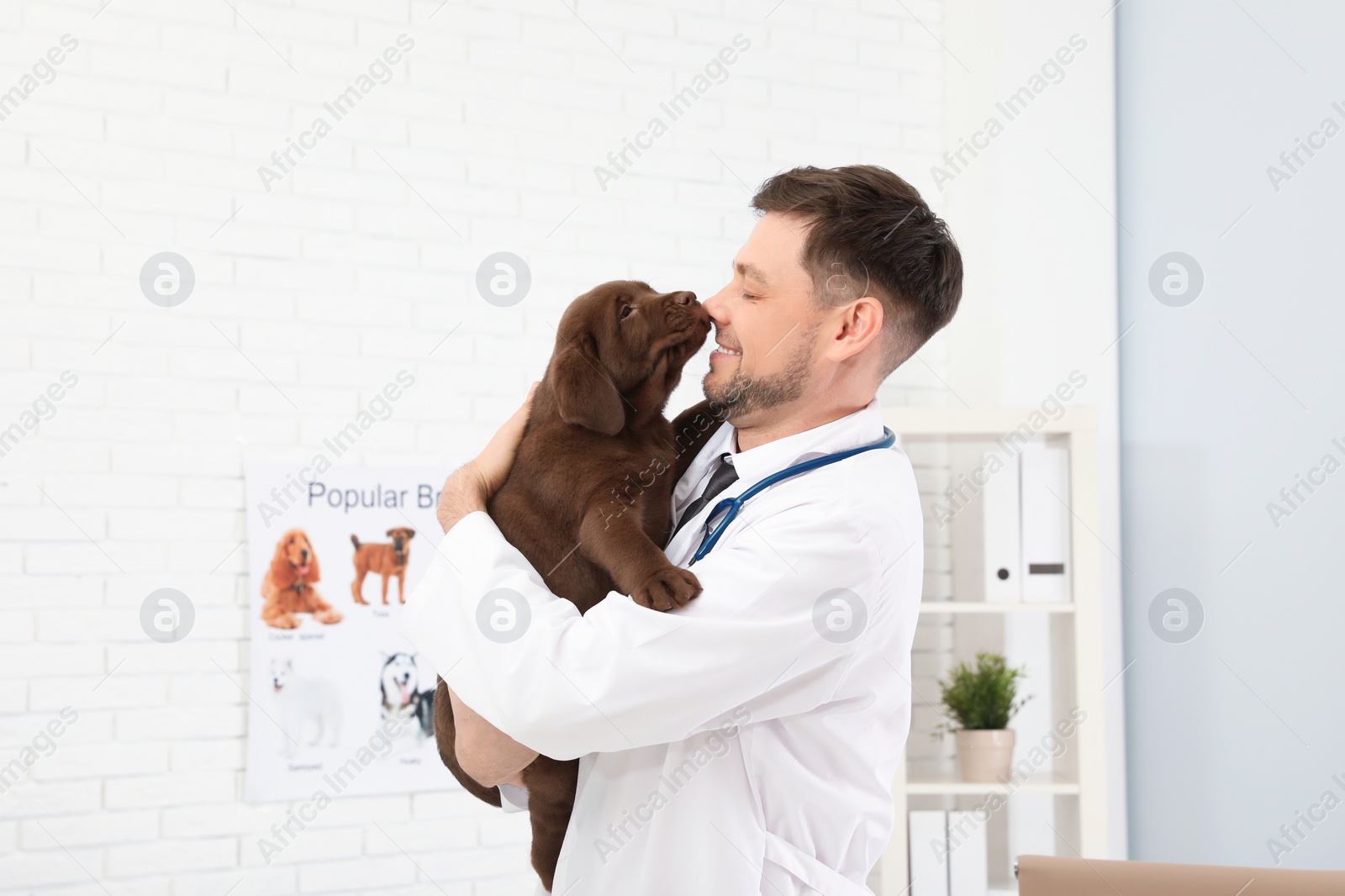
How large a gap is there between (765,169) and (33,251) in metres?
2.08

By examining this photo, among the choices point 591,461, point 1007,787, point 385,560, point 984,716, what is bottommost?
point 1007,787

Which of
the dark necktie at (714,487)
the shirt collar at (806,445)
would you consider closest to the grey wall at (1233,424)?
the shirt collar at (806,445)

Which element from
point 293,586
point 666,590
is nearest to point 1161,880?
point 666,590

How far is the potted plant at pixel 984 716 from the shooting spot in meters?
3.05

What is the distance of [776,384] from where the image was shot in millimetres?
1539

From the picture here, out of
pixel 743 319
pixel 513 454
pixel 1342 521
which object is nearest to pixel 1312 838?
pixel 1342 521

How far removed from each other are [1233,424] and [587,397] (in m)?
2.08

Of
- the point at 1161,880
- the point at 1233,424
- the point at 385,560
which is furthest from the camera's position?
the point at 385,560

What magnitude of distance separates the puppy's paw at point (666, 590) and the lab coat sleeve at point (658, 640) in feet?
0.04

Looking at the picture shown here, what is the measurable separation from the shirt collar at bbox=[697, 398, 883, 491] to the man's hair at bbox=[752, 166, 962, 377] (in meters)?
0.14

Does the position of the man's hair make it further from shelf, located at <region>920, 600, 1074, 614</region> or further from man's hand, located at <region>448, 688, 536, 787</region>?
shelf, located at <region>920, 600, 1074, 614</region>

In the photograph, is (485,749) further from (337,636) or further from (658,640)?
(337,636)

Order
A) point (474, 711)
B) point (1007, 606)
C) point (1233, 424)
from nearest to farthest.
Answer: point (474, 711) < point (1233, 424) < point (1007, 606)

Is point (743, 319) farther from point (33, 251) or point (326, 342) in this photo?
point (33, 251)
